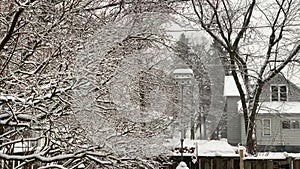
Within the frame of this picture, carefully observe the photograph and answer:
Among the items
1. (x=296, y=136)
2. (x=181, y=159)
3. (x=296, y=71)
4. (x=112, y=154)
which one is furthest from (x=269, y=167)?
(x=296, y=136)

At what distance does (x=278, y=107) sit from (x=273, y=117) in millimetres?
1322

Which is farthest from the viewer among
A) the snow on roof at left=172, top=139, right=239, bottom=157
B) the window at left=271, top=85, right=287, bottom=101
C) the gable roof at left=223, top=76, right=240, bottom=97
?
the window at left=271, top=85, right=287, bottom=101

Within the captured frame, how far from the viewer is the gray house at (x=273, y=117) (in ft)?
31.4

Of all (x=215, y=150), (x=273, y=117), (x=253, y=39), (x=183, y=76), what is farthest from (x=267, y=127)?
(x=183, y=76)

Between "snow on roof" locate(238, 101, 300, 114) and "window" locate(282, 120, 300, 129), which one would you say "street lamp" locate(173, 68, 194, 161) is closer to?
"snow on roof" locate(238, 101, 300, 114)

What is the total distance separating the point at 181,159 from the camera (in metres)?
7.27

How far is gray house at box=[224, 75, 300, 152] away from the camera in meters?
9.58

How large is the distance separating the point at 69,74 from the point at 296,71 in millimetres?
6454

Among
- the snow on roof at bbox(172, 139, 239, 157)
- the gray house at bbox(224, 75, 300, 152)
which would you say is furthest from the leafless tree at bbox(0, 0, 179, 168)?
the gray house at bbox(224, 75, 300, 152)

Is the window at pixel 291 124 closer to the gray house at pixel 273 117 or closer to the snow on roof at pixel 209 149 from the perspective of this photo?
the gray house at pixel 273 117

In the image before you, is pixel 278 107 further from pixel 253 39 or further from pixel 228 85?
pixel 253 39

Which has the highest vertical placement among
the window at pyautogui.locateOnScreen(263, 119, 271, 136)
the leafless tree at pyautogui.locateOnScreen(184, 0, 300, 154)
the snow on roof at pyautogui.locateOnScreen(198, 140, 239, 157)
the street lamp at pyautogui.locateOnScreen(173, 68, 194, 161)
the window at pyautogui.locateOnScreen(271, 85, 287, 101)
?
the leafless tree at pyautogui.locateOnScreen(184, 0, 300, 154)

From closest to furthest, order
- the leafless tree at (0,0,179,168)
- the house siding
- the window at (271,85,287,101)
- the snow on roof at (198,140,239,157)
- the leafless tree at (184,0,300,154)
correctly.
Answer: the leafless tree at (0,0,179,168) → the snow on roof at (198,140,239,157) → the leafless tree at (184,0,300,154) → the house siding → the window at (271,85,287,101)

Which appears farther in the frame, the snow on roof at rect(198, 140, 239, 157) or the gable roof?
the gable roof
